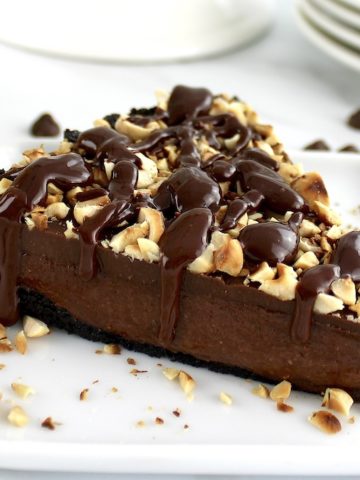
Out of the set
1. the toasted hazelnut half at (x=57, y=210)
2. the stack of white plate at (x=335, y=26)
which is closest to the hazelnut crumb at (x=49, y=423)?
the toasted hazelnut half at (x=57, y=210)

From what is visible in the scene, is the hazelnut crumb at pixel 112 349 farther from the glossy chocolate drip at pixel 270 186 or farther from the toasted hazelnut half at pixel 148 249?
the glossy chocolate drip at pixel 270 186

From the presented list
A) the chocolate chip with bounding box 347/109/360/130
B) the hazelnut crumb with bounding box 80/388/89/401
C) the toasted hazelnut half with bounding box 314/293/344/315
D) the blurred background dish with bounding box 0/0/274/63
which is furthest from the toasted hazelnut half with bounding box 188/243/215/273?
the blurred background dish with bounding box 0/0/274/63

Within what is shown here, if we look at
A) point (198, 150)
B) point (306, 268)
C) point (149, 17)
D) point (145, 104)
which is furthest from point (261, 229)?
point (149, 17)

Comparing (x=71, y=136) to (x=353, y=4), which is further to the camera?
(x=353, y=4)

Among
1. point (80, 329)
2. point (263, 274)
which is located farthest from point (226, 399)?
point (80, 329)

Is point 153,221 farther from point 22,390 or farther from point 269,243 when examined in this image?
point 22,390

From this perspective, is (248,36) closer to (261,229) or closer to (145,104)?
(145,104)

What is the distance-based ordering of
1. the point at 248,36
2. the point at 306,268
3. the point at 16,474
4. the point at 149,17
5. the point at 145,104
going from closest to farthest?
1. the point at 16,474
2. the point at 306,268
3. the point at 145,104
4. the point at 149,17
5. the point at 248,36

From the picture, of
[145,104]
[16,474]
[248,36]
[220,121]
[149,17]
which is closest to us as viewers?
[16,474]
